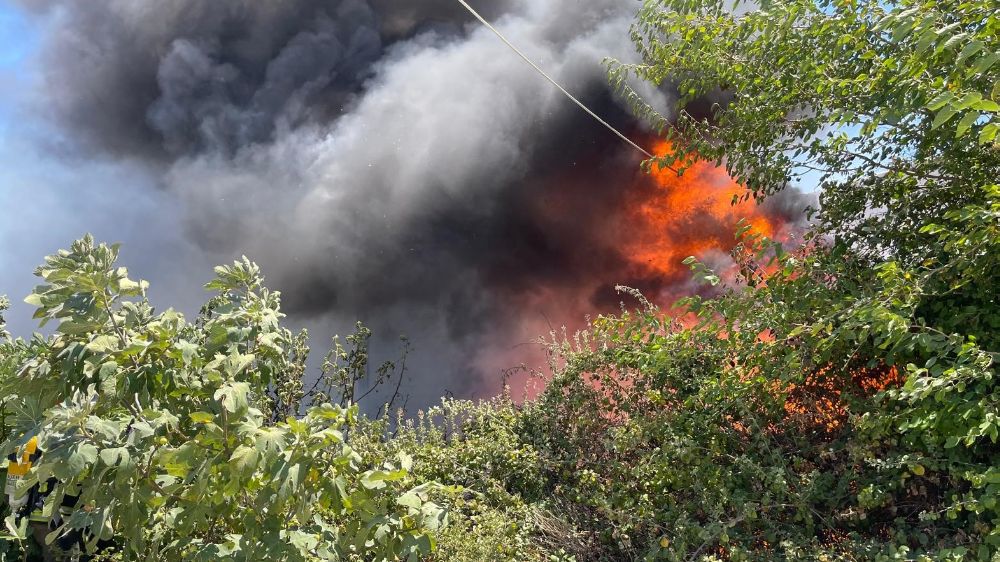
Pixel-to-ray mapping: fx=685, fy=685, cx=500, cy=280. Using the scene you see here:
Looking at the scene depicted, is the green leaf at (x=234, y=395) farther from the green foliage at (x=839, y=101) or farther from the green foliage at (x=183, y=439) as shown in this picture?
the green foliage at (x=839, y=101)

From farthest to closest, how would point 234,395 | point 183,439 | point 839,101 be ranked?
1. point 839,101
2. point 183,439
3. point 234,395

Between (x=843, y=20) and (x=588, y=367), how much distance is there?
2.81 metres

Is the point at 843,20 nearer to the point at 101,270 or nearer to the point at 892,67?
the point at 892,67

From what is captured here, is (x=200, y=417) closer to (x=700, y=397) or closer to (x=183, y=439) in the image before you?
(x=183, y=439)

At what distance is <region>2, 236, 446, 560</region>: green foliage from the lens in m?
2.03

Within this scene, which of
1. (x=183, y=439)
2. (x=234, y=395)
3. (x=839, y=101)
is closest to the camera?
(x=234, y=395)

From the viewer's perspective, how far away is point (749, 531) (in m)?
3.85

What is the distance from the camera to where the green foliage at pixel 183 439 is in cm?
203

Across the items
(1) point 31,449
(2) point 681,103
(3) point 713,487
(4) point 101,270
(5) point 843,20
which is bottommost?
(1) point 31,449

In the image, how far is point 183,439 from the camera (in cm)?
254

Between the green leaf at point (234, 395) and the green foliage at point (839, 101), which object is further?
the green foliage at point (839, 101)

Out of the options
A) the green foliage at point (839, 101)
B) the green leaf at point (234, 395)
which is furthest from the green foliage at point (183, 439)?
the green foliage at point (839, 101)

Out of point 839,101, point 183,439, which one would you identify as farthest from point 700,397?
point 183,439

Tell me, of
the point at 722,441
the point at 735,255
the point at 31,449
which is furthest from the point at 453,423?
the point at 31,449
